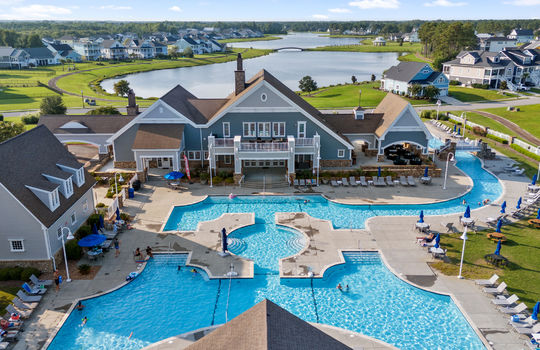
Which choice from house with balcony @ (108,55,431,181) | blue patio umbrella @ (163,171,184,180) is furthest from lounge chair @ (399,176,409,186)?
blue patio umbrella @ (163,171,184,180)

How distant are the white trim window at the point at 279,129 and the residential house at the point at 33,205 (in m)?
20.0

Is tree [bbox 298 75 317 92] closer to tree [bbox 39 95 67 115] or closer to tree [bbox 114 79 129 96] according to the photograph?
tree [bbox 114 79 129 96]

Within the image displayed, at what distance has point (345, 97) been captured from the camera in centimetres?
8631

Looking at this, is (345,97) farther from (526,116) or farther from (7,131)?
(7,131)

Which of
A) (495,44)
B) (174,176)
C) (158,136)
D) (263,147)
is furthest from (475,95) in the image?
(495,44)

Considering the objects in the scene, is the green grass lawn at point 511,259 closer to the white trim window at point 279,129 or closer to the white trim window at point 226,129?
the white trim window at point 279,129

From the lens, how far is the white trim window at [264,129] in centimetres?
4191

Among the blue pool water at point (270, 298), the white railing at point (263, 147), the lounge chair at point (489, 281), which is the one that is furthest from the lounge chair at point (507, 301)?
the white railing at point (263, 147)

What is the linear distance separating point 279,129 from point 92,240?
21.5m

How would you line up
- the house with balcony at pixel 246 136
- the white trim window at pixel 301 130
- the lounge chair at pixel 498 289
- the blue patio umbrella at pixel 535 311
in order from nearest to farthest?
the blue patio umbrella at pixel 535 311, the lounge chair at pixel 498 289, the house with balcony at pixel 246 136, the white trim window at pixel 301 130

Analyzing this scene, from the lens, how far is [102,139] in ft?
150

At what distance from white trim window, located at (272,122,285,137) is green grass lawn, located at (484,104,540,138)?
3843 cm

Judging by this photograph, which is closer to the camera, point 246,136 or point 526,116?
point 246,136

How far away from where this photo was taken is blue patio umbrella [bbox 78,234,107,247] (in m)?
26.1
